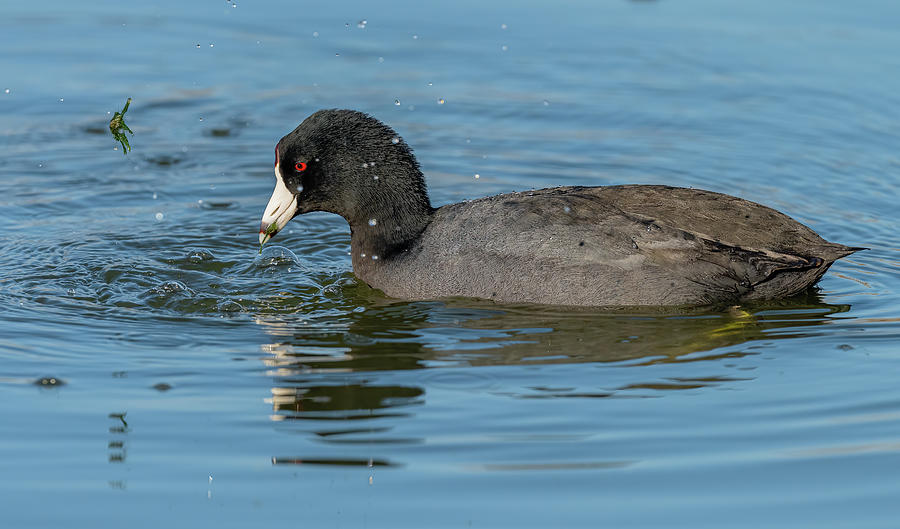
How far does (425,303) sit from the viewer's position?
6.93 metres

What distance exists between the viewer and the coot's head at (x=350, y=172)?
279 inches

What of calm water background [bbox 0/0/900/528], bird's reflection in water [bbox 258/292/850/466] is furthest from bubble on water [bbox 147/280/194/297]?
bird's reflection in water [bbox 258/292/850/466]

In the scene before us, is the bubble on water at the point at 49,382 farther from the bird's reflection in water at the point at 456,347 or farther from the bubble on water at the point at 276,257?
the bubble on water at the point at 276,257

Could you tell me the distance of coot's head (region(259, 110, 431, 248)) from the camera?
708 cm

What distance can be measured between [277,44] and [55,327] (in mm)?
6224

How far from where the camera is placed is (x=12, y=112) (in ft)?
34.3

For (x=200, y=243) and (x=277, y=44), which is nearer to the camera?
(x=200, y=243)

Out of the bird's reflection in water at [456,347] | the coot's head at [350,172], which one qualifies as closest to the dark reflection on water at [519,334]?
the bird's reflection in water at [456,347]

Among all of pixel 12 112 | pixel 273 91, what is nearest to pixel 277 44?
pixel 273 91

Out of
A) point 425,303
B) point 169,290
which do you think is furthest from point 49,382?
point 425,303

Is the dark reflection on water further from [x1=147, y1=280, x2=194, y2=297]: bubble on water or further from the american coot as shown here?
[x1=147, y1=280, x2=194, y2=297]: bubble on water

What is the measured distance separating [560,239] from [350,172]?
4.33 feet

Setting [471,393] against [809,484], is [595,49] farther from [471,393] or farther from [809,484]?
[809,484]

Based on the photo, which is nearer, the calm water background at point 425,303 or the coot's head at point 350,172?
the calm water background at point 425,303
